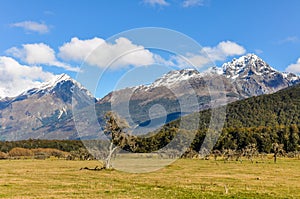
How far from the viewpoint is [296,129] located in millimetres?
178125

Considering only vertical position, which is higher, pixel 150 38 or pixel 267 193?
pixel 150 38

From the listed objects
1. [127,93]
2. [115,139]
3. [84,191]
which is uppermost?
[127,93]

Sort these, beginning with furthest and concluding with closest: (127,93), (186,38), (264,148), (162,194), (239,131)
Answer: (239,131) < (264,148) < (127,93) < (186,38) < (162,194)

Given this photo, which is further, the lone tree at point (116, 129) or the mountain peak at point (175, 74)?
the lone tree at point (116, 129)

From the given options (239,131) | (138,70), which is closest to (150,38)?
(138,70)

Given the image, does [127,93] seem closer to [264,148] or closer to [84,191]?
[84,191]

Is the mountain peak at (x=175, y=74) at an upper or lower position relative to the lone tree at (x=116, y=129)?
upper

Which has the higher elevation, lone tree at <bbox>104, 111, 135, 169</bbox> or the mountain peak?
the mountain peak

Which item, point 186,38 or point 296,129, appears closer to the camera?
point 186,38

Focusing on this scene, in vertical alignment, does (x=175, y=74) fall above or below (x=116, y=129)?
above

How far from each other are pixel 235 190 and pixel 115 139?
44542 mm

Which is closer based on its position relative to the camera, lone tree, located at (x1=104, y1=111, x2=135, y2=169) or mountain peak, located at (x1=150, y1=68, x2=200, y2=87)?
mountain peak, located at (x1=150, y1=68, x2=200, y2=87)

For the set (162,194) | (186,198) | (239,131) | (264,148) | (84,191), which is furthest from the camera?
(239,131)

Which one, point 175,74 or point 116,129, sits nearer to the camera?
point 175,74
